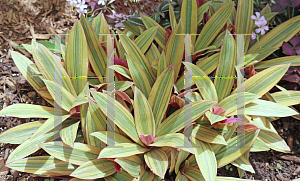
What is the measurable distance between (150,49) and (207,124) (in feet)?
1.80

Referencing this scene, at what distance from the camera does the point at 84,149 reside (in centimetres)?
107

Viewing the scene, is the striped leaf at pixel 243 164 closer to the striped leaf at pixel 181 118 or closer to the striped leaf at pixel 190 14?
the striped leaf at pixel 181 118

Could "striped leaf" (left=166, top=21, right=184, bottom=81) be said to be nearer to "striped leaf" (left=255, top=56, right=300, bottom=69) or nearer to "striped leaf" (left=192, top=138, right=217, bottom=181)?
"striped leaf" (left=192, top=138, right=217, bottom=181)

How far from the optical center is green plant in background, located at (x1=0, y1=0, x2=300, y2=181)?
3.37ft

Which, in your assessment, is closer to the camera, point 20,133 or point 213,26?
point 20,133

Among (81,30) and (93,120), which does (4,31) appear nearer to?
(81,30)

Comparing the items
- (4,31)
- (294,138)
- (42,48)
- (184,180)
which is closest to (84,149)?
(184,180)

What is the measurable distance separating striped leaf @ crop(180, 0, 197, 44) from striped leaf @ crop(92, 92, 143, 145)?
0.66m

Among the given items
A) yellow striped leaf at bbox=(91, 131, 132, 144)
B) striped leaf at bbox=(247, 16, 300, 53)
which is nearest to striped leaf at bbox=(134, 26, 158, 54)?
yellow striped leaf at bbox=(91, 131, 132, 144)

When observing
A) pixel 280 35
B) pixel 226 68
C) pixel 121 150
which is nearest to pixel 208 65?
pixel 226 68

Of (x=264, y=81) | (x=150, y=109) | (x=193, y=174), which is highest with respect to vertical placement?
(x=264, y=81)

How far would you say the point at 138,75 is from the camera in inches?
46.4

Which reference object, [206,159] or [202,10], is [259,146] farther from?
[202,10]

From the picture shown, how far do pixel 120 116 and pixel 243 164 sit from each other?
670 millimetres
